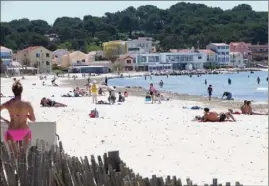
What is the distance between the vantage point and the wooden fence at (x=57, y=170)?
4527mm

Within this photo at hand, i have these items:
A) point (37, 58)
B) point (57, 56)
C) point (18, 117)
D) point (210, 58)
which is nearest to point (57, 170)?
point (18, 117)

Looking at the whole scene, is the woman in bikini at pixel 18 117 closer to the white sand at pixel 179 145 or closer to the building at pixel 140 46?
the white sand at pixel 179 145

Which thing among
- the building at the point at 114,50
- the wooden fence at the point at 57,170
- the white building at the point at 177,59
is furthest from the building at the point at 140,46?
the wooden fence at the point at 57,170

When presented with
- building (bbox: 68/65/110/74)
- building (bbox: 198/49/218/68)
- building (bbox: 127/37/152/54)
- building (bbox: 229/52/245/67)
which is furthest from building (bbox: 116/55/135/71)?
building (bbox: 229/52/245/67)

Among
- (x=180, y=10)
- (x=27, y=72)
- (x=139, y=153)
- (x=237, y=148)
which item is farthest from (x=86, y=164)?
(x=180, y=10)

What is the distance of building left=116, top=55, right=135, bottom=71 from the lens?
344 ft

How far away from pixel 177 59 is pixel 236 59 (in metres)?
17.7

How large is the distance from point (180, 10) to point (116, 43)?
65.1 metres

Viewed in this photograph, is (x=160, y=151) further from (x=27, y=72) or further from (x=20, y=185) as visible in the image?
(x=27, y=72)

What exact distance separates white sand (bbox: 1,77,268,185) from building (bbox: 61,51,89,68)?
285 feet

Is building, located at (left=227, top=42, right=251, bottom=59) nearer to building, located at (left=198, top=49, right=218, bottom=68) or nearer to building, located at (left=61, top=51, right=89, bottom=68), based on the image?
building, located at (left=198, top=49, right=218, bottom=68)

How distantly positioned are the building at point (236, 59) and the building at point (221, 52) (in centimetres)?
A: 104

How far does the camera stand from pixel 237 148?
1026 cm

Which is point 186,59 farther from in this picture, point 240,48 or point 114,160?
point 114,160
